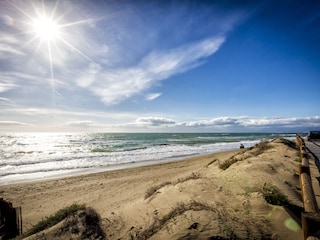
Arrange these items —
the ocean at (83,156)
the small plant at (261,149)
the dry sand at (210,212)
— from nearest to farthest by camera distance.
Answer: the dry sand at (210,212) → the small plant at (261,149) → the ocean at (83,156)

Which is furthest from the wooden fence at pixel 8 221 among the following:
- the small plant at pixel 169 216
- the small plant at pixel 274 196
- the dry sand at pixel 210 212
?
the small plant at pixel 274 196

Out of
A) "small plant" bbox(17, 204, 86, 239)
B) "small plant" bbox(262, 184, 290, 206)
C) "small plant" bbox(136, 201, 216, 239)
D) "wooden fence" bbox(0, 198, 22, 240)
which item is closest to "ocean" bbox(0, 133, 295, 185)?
"wooden fence" bbox(0, 198, 22, 240)

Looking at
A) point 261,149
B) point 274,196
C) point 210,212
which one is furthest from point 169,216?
point 261,149

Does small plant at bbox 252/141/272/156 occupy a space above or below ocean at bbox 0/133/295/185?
above

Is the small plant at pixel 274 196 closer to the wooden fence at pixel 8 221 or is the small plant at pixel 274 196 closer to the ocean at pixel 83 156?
the wooden fence at pixel 8 221

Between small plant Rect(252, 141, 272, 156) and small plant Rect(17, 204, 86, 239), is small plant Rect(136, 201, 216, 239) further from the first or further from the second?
small plant Rect(252, 141, 272, 156)

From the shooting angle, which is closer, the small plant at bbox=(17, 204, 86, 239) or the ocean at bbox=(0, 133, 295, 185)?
the small plant at bbox=(17, 204, 86, 239)

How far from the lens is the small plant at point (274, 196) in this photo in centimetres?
477

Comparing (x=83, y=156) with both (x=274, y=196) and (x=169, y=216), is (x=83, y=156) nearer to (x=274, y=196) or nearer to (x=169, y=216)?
(x=169, y=216)

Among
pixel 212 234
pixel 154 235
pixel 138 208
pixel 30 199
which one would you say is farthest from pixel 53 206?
pixel 212 234

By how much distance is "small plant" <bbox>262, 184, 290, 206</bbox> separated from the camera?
4765mm

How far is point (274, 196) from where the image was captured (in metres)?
4.88

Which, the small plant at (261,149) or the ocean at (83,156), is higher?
the small plant at (261,149)

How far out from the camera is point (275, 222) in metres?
4.11
